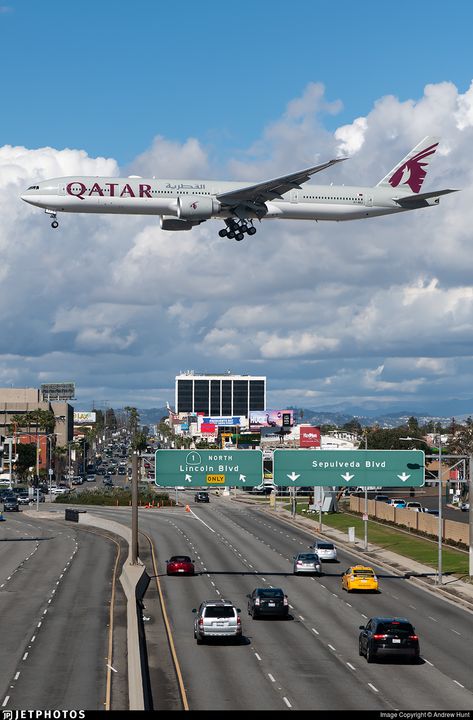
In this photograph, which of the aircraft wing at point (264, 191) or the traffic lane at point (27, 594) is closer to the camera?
the traffic lane at point (27, 594)

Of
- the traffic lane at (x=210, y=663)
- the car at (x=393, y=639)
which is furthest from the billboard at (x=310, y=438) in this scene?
the car at (x=393, y=639)

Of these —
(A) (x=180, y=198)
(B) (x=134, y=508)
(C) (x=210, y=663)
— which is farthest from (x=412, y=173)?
(C) (x=210, y=663)

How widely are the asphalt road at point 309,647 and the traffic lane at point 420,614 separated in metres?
0.05

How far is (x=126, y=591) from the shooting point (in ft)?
191

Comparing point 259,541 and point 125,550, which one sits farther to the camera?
point 259,541

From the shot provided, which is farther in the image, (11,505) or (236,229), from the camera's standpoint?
(11,505)

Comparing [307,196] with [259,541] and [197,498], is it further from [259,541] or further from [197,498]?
[197,498]

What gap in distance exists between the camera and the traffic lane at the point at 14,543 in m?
75.2

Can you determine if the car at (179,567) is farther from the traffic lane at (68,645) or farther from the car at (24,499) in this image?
the car at (24,499)

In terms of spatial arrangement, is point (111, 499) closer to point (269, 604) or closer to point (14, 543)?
point (14, 543)

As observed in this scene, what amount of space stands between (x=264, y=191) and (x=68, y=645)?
3491 centimetres

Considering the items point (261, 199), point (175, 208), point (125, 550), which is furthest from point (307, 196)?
point (125, 550)

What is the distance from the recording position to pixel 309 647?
143ft

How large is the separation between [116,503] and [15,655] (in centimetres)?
10484
